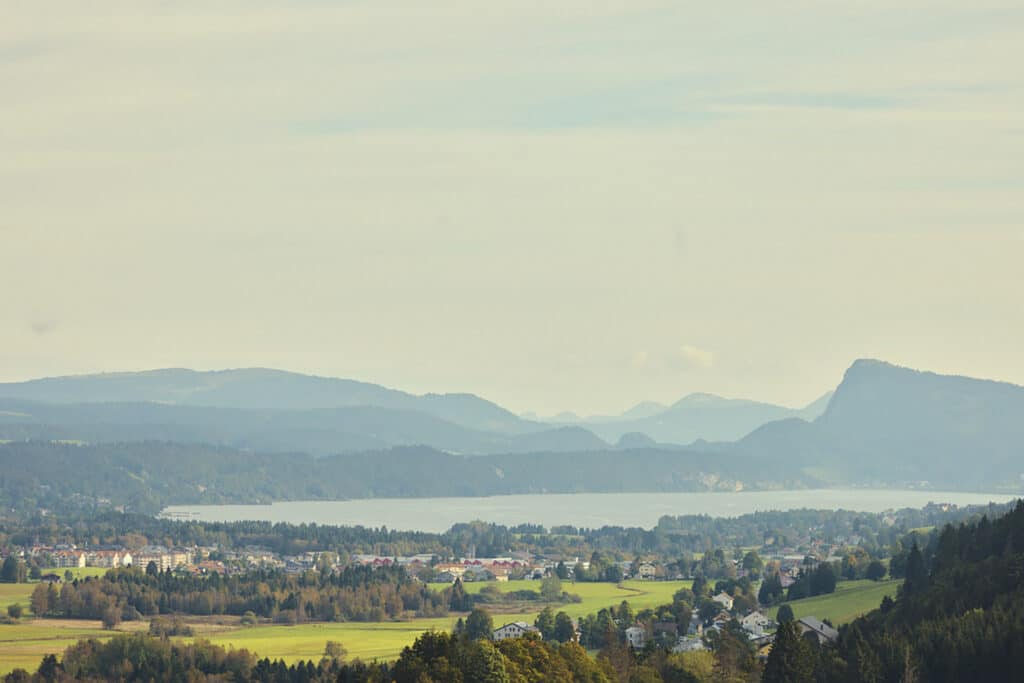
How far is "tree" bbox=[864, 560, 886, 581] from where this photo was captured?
102875 millimetres

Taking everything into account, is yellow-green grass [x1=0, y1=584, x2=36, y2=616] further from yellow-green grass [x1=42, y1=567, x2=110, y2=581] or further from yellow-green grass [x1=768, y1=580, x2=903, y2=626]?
yellow-green grass [x1=768, y1=580, x2=903, y2=626]

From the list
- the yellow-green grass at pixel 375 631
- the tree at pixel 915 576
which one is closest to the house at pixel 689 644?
the tree at pixel 915 576

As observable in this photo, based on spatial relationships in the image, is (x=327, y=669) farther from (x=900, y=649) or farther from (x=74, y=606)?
(x=74, y=606)

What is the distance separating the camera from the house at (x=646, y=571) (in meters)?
141

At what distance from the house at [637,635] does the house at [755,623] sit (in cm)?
461

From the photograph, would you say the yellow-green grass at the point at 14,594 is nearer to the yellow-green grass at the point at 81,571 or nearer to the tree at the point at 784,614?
the yellow-green grass at the point at 81,571

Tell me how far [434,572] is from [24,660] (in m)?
61.8

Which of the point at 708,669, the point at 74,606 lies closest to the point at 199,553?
the point at 74,606

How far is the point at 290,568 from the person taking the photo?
513 feet

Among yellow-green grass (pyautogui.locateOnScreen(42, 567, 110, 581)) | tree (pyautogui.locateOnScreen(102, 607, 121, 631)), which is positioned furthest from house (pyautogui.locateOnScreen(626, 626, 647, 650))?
yellow-green grass (pyautogui.locateOnScreen(42, 567, 110, 581))

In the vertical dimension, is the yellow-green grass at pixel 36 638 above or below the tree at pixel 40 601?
below

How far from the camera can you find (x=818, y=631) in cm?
7756

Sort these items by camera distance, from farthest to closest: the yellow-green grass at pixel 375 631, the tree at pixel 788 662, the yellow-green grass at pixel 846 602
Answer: the yellow-green grass at pixel 375 631 < the yellow-green grass at pixel 846 602 < the tree at pixel 788 662

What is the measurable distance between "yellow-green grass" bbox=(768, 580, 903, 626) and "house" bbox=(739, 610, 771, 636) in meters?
1.57
